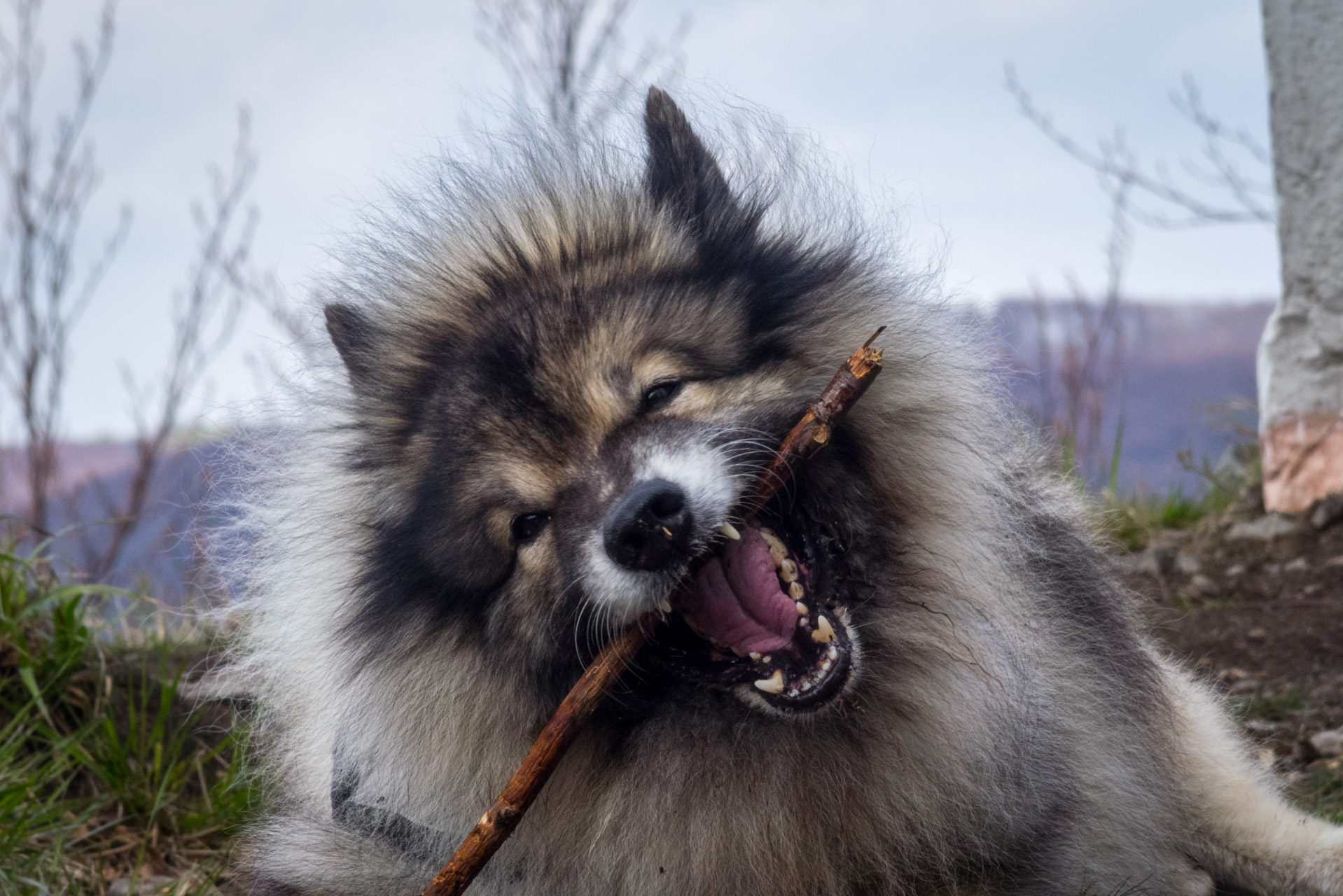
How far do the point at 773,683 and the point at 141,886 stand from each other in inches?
87.6

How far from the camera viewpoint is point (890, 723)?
218 cm

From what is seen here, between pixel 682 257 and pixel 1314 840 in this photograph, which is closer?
pixel 682 257

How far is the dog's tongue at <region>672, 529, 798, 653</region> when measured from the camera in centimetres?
199

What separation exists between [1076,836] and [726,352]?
121cm

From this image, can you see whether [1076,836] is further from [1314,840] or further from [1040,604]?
[1314,840]

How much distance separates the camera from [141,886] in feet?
10.7

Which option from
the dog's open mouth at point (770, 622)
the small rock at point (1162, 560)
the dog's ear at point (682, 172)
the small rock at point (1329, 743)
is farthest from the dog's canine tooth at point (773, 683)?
the small rock at point (1162, 560)

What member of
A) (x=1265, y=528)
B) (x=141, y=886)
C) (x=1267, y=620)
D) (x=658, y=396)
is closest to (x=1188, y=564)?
(x=1265, y=528)

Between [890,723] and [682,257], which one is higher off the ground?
[682,257]

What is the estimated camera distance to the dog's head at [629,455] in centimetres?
196

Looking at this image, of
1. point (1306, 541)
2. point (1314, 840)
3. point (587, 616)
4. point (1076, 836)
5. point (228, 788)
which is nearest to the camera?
point (587, 616)

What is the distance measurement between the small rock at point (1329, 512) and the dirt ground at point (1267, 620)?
12 mm

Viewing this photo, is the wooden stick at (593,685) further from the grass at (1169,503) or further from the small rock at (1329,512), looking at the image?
the small rock at (1329,512)

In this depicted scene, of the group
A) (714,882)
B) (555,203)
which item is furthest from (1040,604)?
(555,203)
